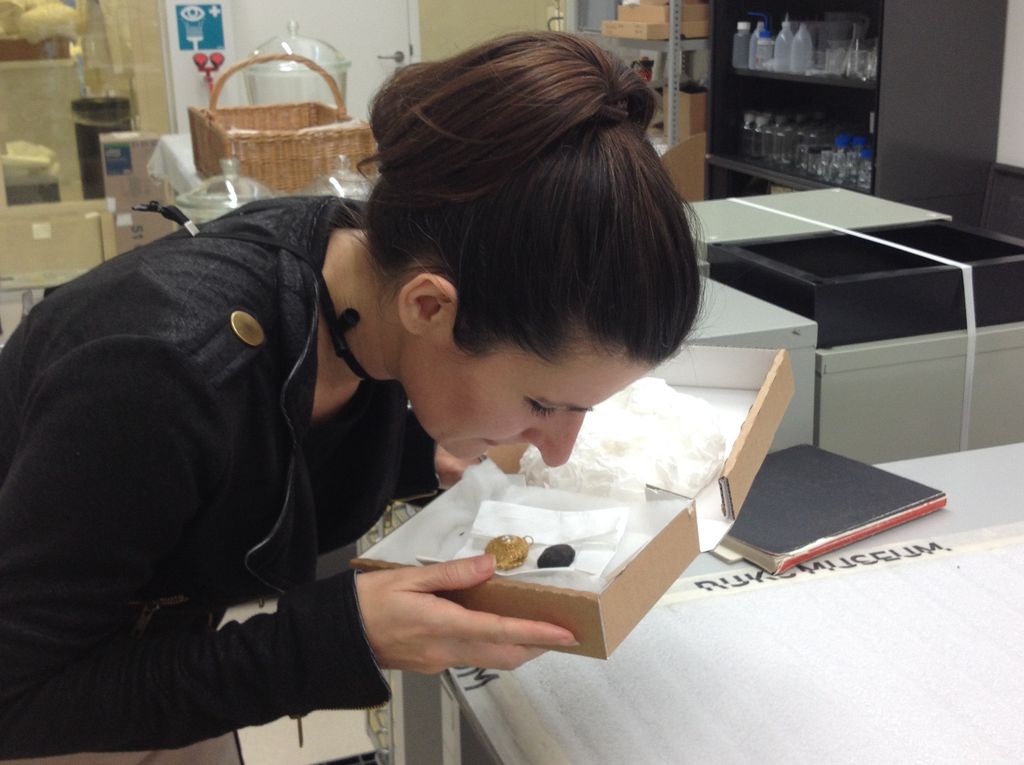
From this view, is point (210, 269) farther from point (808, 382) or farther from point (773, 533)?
point (808, 382)

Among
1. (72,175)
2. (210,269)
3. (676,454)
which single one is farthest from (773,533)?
(72,175)

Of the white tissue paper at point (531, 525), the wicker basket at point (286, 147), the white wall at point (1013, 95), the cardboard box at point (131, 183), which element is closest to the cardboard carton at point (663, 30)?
the white wall at point (1013, 95)

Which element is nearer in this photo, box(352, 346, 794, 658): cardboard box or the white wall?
box(352, 346, 794, 658): cardboard box

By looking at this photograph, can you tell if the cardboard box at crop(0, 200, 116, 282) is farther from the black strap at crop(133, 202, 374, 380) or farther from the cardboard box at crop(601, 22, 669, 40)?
the black strap at crop(133, 202, 374, 380)

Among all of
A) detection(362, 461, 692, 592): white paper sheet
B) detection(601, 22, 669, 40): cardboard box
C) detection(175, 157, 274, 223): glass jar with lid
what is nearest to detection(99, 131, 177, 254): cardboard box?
detection(601, 22, 669, 40): cardboard box

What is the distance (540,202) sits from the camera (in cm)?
76

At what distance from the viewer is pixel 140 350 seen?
72 cm

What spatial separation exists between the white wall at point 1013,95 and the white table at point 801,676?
224 cm

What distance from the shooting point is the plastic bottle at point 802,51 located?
349 centimetres

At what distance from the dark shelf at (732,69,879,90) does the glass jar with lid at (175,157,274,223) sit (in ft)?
5.93

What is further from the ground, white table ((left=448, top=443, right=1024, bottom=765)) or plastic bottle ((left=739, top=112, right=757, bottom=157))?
plastic bottle ((left=739, top=112, right=757, bottom=157))

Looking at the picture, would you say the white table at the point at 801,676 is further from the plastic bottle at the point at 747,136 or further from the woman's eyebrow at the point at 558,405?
the plastic bottle at the point at 747,136

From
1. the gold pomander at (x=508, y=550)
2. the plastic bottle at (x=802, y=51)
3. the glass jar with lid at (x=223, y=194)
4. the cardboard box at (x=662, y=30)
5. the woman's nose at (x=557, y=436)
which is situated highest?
the cardboard box at (x=662, y=30)

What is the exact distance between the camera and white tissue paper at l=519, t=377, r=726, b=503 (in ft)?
3.43
